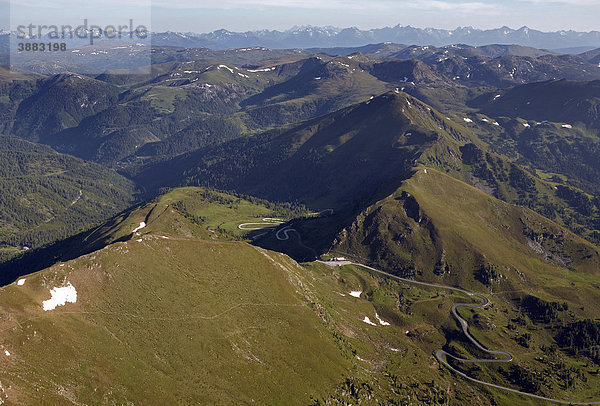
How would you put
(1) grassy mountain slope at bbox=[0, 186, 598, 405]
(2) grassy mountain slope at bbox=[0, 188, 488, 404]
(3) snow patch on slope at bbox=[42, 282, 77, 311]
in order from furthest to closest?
(3) snow patch on slope at bbox=[42, 282, 77, 311] < (1) grassy mountain slope at bbox=[0, 186, 598, 405] < (2) grassy mountain slope at bbox=[0, 188, 488, 404]

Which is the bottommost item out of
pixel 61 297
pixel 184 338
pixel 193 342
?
pixel 193 342

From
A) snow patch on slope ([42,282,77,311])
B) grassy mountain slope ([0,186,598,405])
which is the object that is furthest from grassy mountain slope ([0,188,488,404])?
snow patch on slope ([42,282,77,311])

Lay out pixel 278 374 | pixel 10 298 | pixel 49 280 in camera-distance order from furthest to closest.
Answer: pixel 278 374, pixel 49 280, pixel 10 298

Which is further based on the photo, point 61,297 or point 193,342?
point 193,342

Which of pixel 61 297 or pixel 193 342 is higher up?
pixel 61 297

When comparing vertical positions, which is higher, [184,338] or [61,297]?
[61,297]

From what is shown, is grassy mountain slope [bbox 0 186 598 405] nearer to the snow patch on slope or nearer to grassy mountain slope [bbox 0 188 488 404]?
grassy mountain slope [bbox 0 188 488 404]

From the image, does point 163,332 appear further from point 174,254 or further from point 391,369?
point 391,369

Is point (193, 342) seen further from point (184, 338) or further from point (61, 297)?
point (61, 297)

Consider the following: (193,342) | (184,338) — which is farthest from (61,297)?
(193,342)

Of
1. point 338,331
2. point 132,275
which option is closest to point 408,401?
point 338,331

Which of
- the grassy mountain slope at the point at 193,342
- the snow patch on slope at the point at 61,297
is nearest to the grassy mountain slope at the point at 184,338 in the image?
the grassy mountain slope at the point at 193,342
